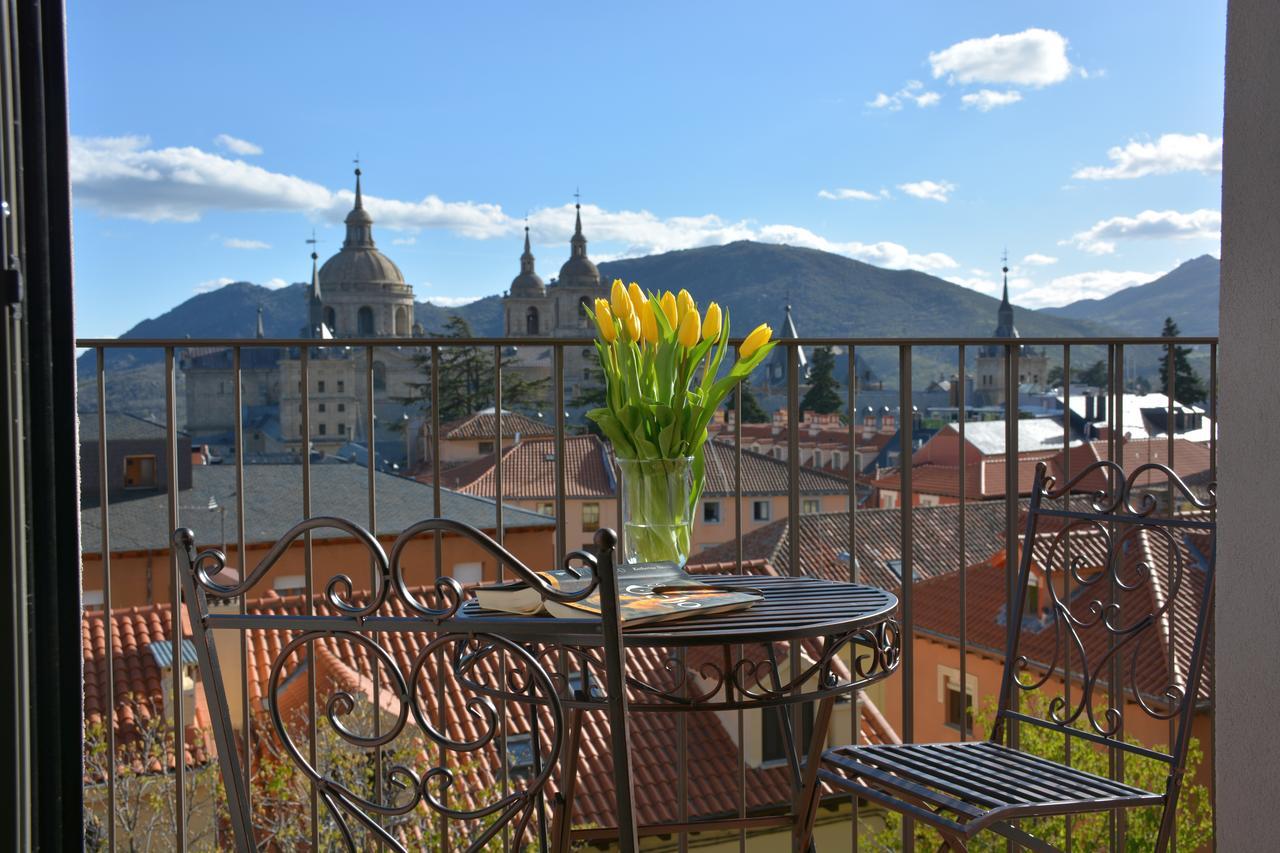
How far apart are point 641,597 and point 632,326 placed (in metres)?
0.55

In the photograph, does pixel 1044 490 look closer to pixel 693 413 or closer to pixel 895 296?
pixel 693 413

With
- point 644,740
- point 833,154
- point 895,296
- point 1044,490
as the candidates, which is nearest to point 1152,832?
point 1044,490

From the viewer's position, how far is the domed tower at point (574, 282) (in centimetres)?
9294

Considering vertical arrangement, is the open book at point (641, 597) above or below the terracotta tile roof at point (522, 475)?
above

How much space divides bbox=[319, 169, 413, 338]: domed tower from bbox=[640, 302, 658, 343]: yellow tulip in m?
89.1

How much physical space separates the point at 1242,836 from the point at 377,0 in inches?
3697

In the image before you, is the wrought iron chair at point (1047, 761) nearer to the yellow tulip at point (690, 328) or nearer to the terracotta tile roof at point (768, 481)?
the yellow tulip at point (690, 328)

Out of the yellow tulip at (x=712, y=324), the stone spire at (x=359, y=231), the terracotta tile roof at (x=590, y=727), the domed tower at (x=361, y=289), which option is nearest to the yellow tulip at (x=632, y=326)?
the yellow tulip at (x=712, y=324)

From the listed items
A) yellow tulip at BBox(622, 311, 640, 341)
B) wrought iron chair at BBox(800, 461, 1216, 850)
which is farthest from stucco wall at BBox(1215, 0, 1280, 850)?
yellow tulip at BBox(622, 311, 640, 341)

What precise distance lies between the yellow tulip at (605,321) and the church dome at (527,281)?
9082 centimetres

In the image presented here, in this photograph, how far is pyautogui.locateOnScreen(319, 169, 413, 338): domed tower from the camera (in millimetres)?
90125

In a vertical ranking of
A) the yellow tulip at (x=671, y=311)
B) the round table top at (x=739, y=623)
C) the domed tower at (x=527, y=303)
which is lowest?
the round table top at (x=739, y=623)

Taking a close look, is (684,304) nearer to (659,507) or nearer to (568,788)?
(659,507)

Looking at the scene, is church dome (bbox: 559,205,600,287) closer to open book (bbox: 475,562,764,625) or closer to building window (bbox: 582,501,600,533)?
building window (bbox: 582,501,600,533)
